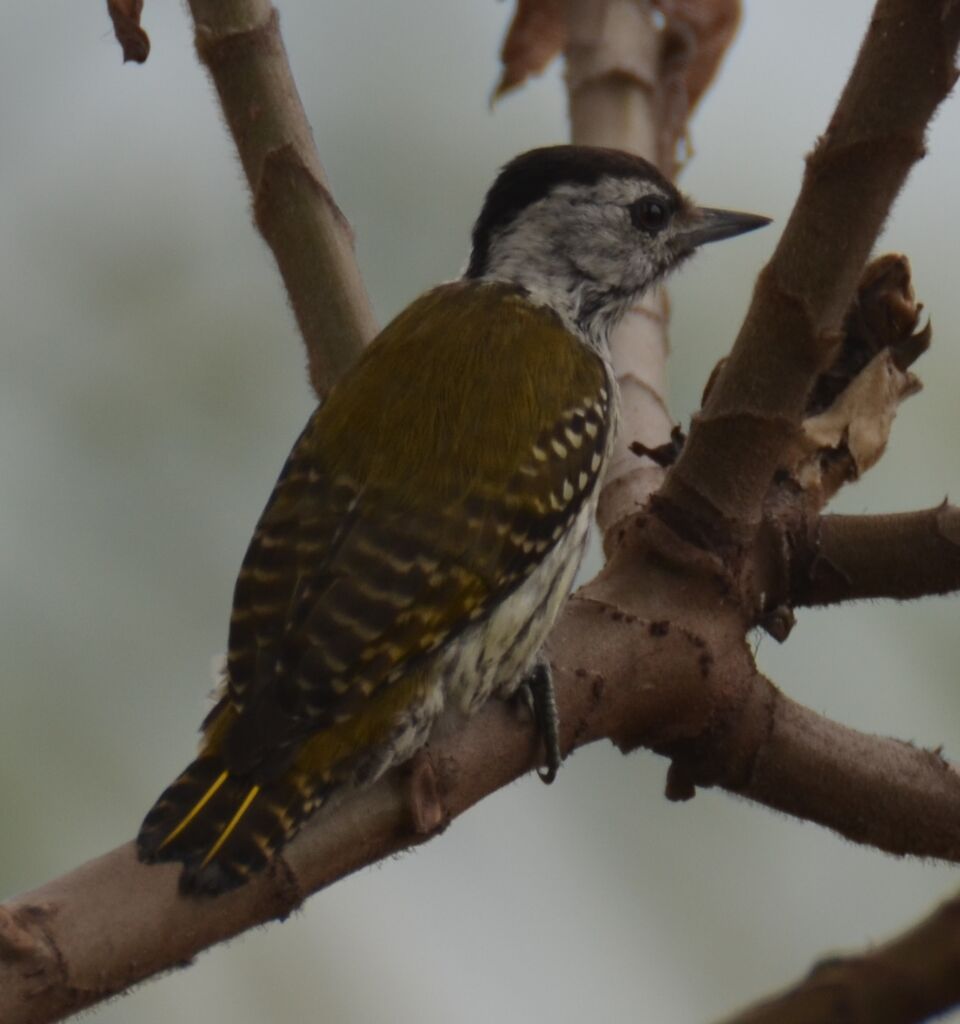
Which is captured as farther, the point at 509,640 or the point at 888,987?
the point at 509,640

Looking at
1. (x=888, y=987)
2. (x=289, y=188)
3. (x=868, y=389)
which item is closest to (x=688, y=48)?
(x=289, y=188)

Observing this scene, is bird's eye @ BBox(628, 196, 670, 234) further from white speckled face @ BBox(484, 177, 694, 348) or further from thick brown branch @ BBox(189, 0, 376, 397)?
thick brown branch @ BBox(189, 0, 376, 397)

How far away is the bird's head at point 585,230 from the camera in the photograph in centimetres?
462

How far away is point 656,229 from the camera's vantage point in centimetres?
482

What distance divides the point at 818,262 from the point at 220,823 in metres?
1.30

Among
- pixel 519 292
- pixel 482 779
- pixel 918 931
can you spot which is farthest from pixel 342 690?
pixel 918 931

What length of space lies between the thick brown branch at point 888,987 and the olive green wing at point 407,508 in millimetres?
1978

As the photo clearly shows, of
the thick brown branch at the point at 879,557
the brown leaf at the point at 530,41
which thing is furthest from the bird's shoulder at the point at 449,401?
the brown leaf at the point at 530,41

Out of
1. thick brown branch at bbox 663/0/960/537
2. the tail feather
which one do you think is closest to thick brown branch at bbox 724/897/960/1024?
the tail feather

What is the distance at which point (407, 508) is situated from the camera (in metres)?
3.38

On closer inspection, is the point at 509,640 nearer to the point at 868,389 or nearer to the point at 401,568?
the point at 401,568

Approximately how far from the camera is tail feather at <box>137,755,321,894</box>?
7.63 feet

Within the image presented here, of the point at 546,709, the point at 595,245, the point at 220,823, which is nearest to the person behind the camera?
the point at 220,823

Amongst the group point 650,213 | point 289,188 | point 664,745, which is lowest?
point 664,745
